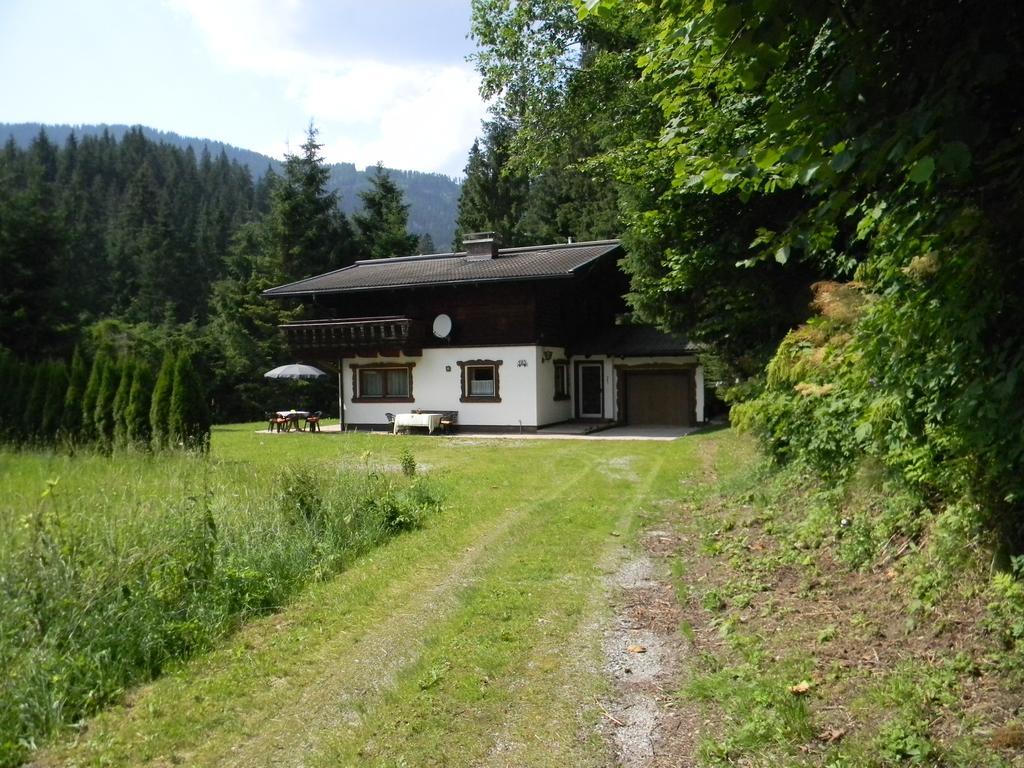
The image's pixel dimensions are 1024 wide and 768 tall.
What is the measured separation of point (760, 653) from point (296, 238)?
38460mm

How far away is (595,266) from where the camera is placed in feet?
76.9

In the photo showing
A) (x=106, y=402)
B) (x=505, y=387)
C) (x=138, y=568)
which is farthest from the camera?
(x=505, y=387)

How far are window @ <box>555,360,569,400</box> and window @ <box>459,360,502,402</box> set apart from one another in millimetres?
2090

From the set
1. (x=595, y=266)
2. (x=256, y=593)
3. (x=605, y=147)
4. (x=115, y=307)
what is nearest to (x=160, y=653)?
(x=256, y=593)

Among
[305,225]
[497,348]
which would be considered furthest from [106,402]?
[305,225]

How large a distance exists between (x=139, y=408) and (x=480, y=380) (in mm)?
9743

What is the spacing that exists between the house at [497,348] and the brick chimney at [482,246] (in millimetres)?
99

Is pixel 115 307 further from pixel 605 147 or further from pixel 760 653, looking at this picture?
pixel 760 653

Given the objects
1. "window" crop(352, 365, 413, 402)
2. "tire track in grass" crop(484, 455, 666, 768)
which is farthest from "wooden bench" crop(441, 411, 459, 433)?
"tire track in grass" crop(484, 455, 666, 768)

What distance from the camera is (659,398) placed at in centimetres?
2239

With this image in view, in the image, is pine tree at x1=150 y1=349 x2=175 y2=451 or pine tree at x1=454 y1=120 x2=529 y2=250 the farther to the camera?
pine tree at x1=454 y1=120 x2=529 y2=250

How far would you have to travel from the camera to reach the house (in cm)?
2112

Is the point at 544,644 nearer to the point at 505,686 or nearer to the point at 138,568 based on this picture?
the point at 505,686

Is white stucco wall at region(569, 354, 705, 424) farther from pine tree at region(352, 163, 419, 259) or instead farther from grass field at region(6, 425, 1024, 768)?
pine tree at region(352, 163, 419, 259)
